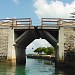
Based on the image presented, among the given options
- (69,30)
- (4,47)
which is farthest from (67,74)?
(4,47)

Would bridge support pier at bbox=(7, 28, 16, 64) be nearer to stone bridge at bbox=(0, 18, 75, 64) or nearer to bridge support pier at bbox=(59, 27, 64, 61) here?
stone bridge at bbox=(0, 18, 75, 64)

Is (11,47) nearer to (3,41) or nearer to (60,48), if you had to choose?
(3,41)

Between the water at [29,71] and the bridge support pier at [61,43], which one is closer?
the water at [29,71]

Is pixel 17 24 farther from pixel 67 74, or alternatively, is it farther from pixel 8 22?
pixel 67 74

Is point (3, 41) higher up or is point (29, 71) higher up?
point (3, 41)

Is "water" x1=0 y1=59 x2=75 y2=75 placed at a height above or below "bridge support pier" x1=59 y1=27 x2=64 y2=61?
below

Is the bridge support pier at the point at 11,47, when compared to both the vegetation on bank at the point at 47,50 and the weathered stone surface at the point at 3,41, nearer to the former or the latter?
the weathered stone surface at the point at 3,41

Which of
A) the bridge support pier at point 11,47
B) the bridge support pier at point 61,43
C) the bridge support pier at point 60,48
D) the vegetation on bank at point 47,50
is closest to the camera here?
the bridge support pier at point 60,48

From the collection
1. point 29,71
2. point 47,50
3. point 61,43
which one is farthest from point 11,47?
point 47,50

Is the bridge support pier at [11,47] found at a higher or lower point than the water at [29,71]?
higher

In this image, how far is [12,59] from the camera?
35.4 metres

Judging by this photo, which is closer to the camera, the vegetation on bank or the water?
the water

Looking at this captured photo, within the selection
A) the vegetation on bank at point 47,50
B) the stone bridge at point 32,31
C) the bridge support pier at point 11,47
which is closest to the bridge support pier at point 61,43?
the stone bridge at point 32,31

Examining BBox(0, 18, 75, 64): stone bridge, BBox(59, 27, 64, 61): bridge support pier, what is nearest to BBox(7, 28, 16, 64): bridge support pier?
BBox(0, 18, 75, 64): stone bridge
